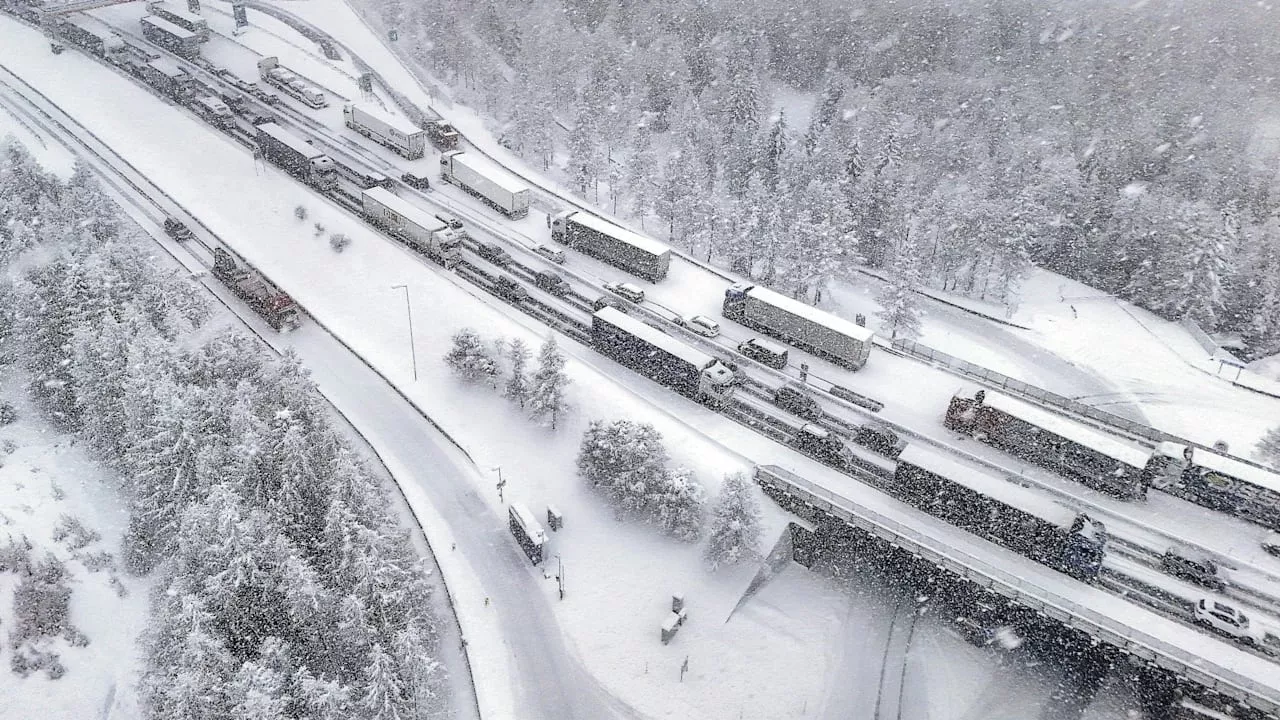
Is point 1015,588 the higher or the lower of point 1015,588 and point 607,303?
the lower

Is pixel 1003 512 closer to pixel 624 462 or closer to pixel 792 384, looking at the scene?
pixel 792 384

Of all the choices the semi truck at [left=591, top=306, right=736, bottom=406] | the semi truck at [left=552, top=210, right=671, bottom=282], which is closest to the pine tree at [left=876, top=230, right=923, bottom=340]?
the semi truck at [left=552, top=210, right=671, bottom=282]

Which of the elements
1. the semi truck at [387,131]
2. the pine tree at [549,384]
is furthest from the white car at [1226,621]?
the semi truck at [387,131]

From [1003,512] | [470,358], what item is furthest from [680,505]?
[470,358]

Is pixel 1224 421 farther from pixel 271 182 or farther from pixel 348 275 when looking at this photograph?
pixel 271 182

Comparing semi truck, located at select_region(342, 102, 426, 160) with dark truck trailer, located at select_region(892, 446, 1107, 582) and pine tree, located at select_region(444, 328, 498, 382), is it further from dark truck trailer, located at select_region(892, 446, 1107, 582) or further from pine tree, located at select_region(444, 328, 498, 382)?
dark truck trailer, located at select_region(892, 446, 1107, 582)
